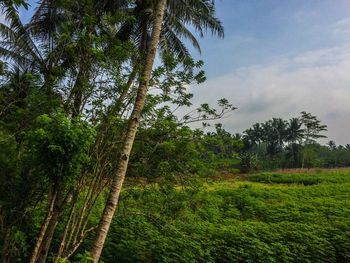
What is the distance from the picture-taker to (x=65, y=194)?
6.93m

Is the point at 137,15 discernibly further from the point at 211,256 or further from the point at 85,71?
the point at 211,256

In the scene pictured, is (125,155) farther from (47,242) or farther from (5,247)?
(5,247)

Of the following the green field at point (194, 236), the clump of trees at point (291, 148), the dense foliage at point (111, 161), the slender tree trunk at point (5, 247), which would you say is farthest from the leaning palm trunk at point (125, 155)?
the clump of trees at point (291, 148)

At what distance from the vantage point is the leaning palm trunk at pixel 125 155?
17.4 ft

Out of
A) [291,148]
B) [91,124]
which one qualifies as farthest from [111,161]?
[291,148]

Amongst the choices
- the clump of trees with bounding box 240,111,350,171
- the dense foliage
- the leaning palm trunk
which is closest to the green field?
the dense foliage

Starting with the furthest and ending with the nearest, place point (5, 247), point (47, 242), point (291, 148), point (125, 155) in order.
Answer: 1. point (291, 148)
2. point (5, 247)
3. point (47, 242)
4. point (125, 155)

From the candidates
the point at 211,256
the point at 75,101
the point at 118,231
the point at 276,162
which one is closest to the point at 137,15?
the point at 75,101

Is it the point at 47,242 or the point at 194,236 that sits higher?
the point at 194,236

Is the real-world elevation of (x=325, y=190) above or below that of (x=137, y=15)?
below

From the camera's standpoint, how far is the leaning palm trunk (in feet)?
17.4

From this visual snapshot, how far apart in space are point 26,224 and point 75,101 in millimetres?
2828

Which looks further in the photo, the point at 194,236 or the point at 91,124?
the point at 194,236

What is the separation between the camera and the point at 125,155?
5621 mm
